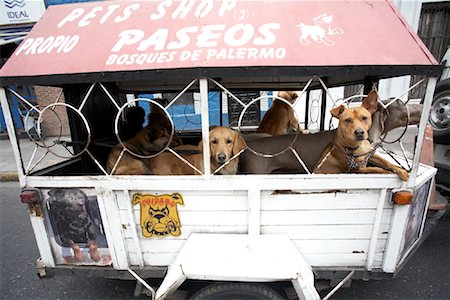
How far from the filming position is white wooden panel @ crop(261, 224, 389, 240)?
1.91 metres

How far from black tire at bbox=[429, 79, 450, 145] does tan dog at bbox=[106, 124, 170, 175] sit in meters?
3.56

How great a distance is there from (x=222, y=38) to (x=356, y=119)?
1.23 meters

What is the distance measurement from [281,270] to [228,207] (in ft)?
1.82

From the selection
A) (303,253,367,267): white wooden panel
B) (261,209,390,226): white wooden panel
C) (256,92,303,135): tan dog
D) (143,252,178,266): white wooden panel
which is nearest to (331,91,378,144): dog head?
(261,209,390,226): white wooden panel

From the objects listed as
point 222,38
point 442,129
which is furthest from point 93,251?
point 442,129

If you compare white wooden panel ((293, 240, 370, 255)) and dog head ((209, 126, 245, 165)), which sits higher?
dog head ((209, 126, 245, 165))

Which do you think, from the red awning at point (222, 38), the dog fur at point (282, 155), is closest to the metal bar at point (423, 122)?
the red awning at point (222, 38)

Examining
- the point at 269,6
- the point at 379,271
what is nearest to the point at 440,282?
the point at 379,271

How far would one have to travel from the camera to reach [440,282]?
106 inches

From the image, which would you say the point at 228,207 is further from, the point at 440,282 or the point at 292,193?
the point at 440,282

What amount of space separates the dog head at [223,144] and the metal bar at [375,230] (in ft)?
3.86

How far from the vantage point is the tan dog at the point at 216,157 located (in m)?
2.15

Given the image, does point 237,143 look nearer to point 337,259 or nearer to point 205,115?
point 205,115

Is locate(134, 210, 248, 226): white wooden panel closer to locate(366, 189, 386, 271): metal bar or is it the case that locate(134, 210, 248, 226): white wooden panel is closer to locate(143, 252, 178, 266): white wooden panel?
locate(143, 252, 178, 266): white wooden panel
